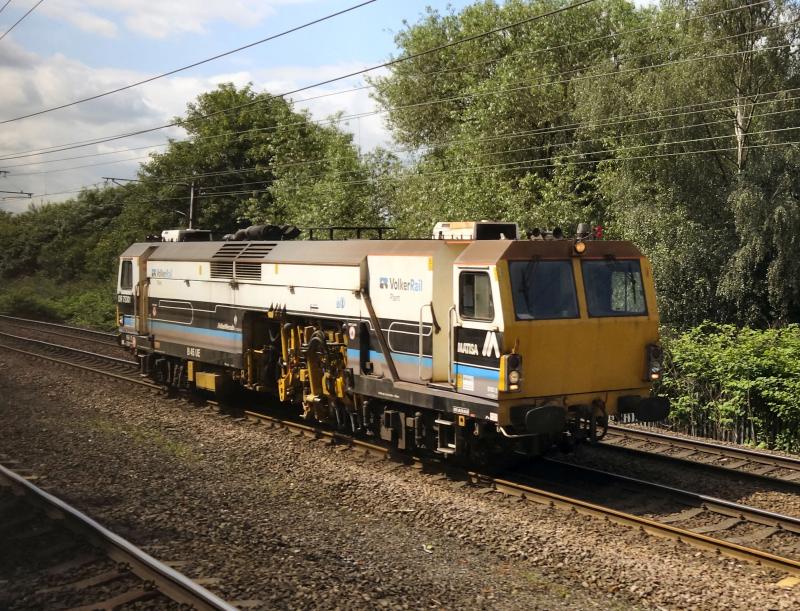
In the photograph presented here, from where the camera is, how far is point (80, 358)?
22.2 m

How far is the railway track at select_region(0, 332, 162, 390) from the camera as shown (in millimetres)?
19517

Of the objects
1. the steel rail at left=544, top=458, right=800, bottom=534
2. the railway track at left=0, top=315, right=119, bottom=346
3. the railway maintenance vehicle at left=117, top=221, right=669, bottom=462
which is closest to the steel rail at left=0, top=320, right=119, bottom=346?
the railway track at left=0, top=315, right=119, bottom=346

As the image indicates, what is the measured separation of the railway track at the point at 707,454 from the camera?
1086cm

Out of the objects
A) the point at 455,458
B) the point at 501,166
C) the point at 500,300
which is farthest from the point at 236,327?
the point at 501,166

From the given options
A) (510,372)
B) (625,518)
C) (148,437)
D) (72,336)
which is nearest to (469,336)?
(510,372)

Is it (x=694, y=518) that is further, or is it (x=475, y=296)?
(x=475, y=296)

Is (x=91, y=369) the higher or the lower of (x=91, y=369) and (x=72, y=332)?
the lower

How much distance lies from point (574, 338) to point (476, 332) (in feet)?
3.91

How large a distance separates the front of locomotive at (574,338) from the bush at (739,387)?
4.31 m

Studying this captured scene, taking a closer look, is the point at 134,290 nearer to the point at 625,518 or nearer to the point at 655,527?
the point at 625,518

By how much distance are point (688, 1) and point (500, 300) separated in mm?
17824

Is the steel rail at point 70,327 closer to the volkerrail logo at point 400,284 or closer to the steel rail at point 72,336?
the steel rail at point 72,336

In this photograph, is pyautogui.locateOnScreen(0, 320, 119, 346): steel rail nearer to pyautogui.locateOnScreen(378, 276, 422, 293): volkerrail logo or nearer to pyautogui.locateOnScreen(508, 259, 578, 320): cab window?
pyautogui.locateOnScreen(378, 276, 422, 293): volkerrail logo

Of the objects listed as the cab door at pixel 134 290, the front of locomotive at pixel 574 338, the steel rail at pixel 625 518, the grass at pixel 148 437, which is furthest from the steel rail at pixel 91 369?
→ the front of locomotive at pixel 574 338
